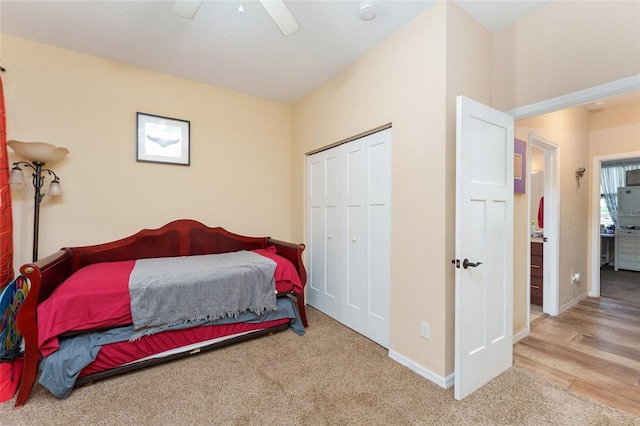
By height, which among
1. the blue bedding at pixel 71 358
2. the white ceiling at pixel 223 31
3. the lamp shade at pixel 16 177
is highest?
the white ceiling at pixel 223 31

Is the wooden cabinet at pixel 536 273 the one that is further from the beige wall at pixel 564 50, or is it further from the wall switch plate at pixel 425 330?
the wall switch plate at pixel 425 330

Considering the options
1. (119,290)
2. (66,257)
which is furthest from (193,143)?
(119,290)

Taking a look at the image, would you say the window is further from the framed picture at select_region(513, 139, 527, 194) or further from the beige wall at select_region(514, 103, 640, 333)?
the framed picture at select_region(513, 139, 527, 194)

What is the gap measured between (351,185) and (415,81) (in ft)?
3.51

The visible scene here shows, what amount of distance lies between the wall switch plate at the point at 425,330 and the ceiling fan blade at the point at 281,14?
2.12 metres

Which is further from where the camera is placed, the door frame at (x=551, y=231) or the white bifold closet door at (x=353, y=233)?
the door frame at (x=551, y=231)

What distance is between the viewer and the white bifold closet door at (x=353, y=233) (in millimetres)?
2398

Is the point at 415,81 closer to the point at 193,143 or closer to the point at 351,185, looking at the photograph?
the point at 351,185

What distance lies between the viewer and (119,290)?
1915 millimetres

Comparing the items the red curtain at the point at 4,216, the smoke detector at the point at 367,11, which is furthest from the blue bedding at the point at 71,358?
the smoke detector at the point at 367,11

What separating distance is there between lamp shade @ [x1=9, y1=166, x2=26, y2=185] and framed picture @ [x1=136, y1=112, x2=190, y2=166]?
2.75 ft

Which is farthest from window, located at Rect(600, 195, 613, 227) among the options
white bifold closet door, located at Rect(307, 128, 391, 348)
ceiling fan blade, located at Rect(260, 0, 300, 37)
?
ceiling fan blade, located at Rect(260, 0, 300, 37)

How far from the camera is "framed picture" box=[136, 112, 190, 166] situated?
281 centimetres

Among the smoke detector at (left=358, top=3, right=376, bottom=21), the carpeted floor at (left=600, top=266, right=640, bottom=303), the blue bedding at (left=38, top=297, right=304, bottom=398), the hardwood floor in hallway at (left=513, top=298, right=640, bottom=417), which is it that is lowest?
the hardwood floor in hallway at (left=513, top=298, right=640, bottom=417)
